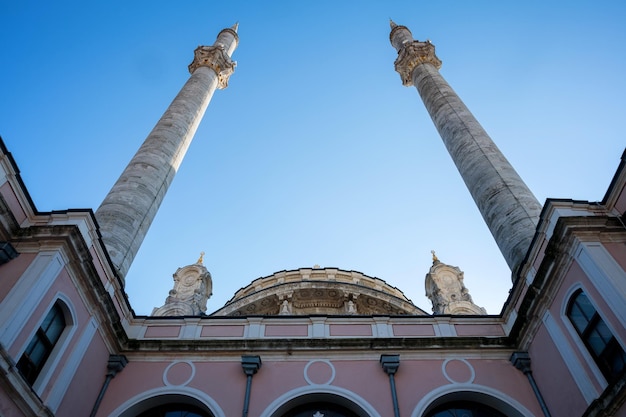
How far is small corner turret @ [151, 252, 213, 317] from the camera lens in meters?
23.1

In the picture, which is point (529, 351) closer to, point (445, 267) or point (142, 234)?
point (142, 234)

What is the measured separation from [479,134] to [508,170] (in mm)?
2870

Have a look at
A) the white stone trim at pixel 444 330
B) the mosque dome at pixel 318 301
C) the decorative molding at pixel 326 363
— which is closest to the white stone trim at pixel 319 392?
the decorative molding at pixel 326 363

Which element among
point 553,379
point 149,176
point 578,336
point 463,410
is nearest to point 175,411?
point 463,410

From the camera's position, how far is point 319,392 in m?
12.3

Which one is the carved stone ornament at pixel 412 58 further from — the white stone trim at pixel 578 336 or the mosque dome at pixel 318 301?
the white stone trim at pixel 578 336

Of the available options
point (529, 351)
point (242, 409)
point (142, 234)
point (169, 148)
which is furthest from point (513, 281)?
point (169, 148)

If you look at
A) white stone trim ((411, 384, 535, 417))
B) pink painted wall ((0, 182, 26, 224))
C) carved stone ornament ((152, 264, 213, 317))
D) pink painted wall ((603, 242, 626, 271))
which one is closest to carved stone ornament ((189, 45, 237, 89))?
carved stone ornament ((152, 264, 213, 317))

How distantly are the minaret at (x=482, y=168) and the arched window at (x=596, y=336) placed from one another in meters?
3.70

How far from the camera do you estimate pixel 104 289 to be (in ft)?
41.1

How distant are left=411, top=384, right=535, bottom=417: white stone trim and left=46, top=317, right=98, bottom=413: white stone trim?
7.58 meters

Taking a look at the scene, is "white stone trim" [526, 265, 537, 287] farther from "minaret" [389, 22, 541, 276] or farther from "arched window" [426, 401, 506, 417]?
"arched window" [426, 401, 506, 417]

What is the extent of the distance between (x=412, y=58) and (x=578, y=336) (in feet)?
68.9

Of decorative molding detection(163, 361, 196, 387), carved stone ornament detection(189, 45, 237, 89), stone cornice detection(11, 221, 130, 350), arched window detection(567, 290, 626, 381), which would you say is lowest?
arched window detection(567, 290, 626, 381)
